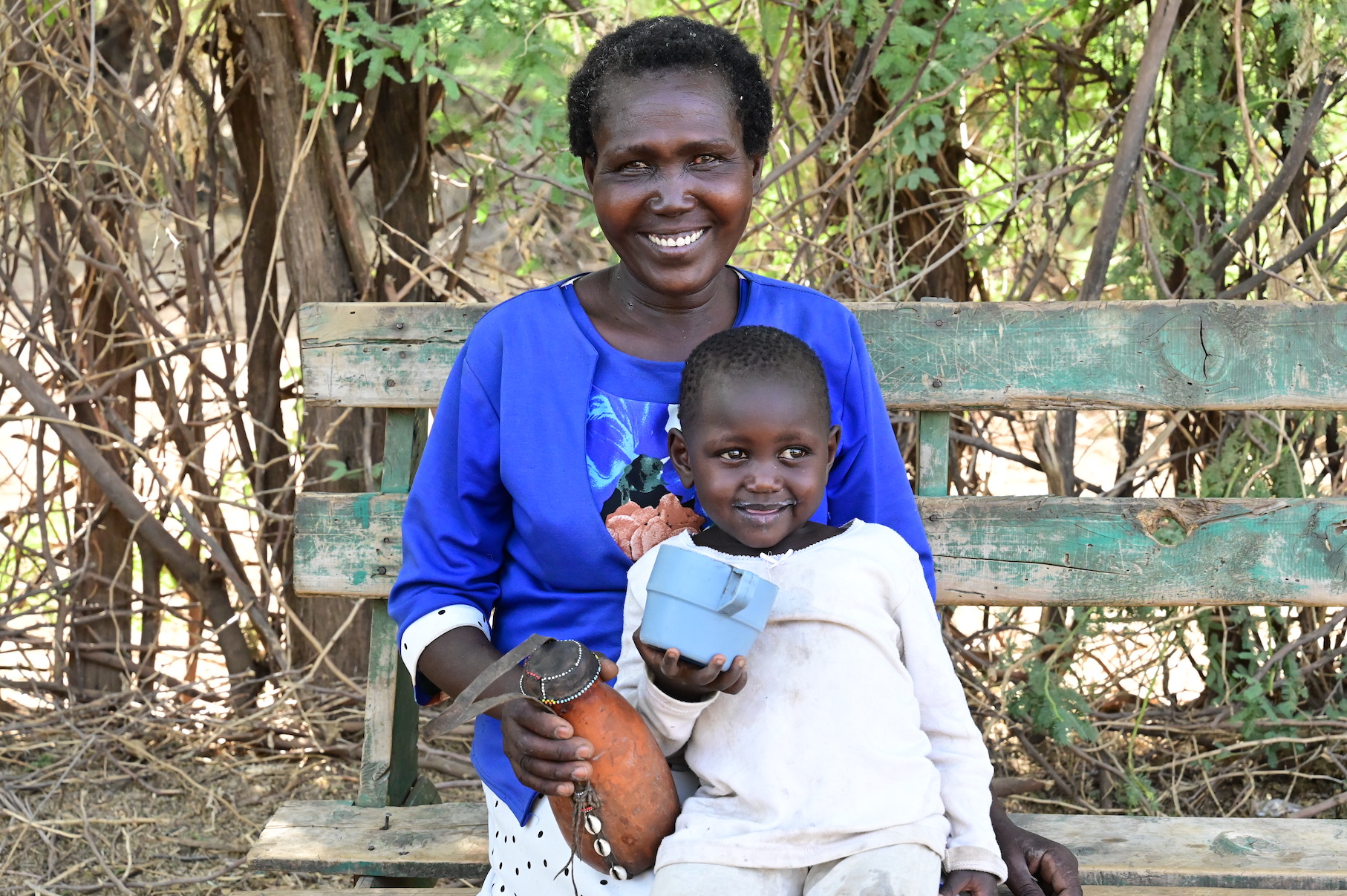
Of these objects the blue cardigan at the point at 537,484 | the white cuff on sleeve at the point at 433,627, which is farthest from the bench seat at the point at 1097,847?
the white cuff on sleeve at the point at 433,627

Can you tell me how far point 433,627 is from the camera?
197 cm

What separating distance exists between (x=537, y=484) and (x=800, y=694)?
509 millimetres

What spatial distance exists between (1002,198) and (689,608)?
2.36 meters

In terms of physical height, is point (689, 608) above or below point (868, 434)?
below

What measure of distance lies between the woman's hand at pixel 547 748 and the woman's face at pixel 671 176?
25.0 inches

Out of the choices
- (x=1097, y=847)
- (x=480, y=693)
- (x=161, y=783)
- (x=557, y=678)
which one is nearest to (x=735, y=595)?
(x=557, y=678)

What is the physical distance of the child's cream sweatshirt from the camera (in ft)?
5.60

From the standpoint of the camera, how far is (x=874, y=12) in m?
3.10

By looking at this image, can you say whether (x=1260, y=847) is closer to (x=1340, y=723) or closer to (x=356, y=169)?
(x=1340, y=723)

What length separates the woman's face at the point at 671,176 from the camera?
192 cm

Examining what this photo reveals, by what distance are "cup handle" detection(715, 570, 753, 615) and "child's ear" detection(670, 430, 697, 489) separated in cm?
37

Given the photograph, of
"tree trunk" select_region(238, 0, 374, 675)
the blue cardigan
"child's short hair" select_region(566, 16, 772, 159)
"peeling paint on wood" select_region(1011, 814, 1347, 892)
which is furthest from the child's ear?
"tree trunk" select_region(238, 0, 374, 675)

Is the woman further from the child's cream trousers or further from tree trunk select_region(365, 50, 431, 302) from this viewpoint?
tree trunk select_region(365, 50, 431, 302)

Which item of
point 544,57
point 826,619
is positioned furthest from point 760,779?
point 544,57
